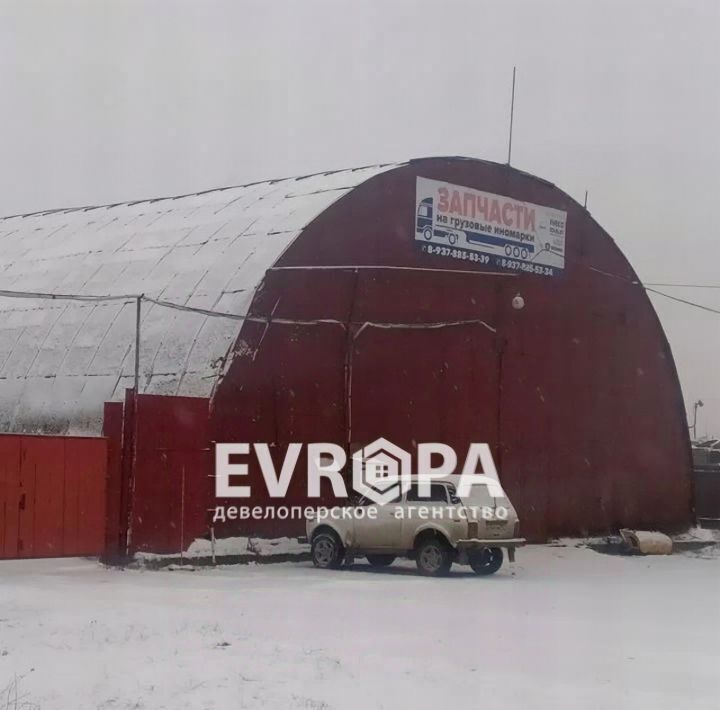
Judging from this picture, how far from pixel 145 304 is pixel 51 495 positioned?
551cm

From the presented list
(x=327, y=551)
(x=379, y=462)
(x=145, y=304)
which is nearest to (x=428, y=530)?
(x=327, y=551)

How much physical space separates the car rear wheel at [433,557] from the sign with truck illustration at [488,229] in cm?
768

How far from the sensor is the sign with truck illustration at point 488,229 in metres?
25.3

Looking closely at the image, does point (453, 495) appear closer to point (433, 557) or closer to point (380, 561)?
point (433, 557)

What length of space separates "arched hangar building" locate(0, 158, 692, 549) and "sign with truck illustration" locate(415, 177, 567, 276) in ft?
0.14

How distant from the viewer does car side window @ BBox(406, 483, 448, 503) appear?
19500 mm

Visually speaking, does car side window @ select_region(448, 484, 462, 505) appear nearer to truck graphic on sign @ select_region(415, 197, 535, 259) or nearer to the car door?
the car door

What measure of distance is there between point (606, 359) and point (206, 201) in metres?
10.2

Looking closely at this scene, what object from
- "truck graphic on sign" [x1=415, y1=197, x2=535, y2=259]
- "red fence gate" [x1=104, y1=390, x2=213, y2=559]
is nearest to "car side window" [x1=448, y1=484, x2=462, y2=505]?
"red fence gate" [x1=104, y1=390, x2=213, y2=559]

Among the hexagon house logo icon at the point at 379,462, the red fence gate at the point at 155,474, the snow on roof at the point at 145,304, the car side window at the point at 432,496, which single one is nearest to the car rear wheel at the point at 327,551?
the hexagon house logo icon at the point at 379,462

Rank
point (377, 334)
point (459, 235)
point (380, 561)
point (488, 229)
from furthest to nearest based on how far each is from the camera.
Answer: point (488, 229) < point (459, 235) < point (377, 334) < point (380, 561)

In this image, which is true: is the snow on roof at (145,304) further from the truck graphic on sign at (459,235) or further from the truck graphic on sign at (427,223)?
the truck graphic on sign at (459,235)

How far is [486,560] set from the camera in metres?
20.1

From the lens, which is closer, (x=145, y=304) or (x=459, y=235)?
(x=145, y=304)
